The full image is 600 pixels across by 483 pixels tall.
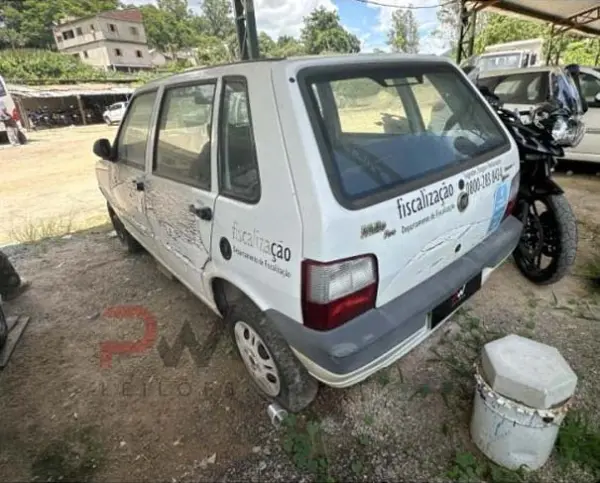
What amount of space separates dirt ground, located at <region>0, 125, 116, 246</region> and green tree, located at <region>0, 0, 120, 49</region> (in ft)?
164

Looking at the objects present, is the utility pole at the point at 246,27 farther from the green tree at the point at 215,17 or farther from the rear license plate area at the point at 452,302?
the green tree at the point at 215,17

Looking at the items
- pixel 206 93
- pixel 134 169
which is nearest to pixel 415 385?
pixel 206 93

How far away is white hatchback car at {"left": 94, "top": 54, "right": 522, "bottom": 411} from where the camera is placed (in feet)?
4.68

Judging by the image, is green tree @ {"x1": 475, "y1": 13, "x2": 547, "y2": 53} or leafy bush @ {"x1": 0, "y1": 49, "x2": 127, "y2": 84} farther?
leafy bush @ {"x1": 0, "y1": 49, "x2": 127, "y2": 84}

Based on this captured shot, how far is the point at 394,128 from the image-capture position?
2.04 m

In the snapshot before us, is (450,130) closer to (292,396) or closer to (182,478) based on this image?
(292,396)

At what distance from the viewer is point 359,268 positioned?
1.46m

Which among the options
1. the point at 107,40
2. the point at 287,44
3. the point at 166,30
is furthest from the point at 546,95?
the point at 287,44

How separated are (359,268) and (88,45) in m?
55.5

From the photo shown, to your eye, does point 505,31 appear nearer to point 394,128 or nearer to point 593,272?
point 593,272

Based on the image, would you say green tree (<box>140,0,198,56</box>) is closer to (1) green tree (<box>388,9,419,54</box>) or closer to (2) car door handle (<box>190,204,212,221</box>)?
(1) green tree (<box>388,9,419,54</box>)

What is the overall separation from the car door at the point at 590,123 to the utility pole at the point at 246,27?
4.64m

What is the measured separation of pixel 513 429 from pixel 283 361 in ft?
3.29

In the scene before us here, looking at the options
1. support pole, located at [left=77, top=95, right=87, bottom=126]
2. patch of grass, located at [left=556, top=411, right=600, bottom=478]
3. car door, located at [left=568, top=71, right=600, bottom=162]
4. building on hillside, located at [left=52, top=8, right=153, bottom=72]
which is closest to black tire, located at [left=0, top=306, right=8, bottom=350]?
patch of grass, located at [left=556, top=411, right=600, bottom=478]
